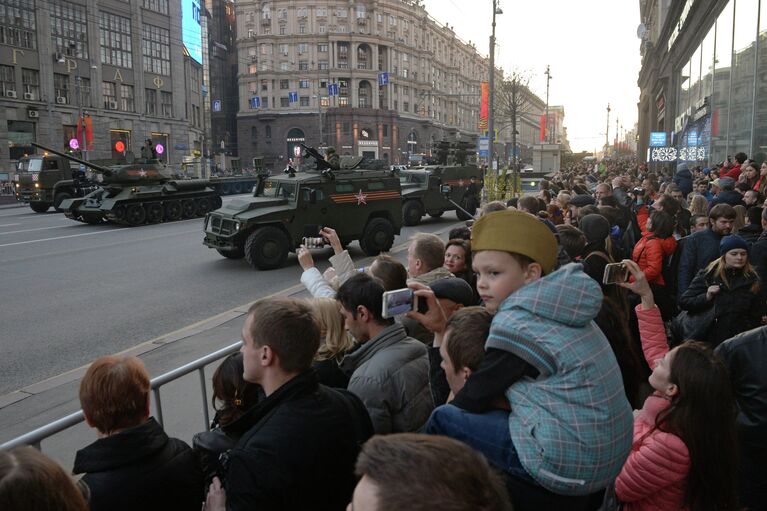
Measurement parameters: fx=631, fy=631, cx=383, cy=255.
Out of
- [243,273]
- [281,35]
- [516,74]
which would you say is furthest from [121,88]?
[243,273]

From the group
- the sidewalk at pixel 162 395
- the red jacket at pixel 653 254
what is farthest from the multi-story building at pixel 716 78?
the sidewalk at pixel 162 395

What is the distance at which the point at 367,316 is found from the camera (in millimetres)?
3238

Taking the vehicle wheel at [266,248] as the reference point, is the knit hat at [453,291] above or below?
above

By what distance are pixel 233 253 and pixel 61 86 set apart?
4204 centimetres

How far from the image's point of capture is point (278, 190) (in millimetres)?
14273

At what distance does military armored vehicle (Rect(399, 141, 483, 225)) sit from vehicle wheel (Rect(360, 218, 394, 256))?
16.6 ft

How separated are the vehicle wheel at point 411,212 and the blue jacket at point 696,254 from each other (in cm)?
1506

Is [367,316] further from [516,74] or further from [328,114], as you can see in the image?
[328,114]

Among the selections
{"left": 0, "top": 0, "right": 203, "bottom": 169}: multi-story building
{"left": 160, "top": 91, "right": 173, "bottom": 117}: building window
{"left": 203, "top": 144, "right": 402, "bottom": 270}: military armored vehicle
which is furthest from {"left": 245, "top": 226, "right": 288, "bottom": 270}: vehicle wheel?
{"left": 160, "top": 91, "right": 173, "bottom": 117}: building window

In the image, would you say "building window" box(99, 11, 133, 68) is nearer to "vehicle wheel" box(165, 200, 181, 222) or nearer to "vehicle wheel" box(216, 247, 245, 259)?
"vehicle wheel" box(165, 200, 181, 222)

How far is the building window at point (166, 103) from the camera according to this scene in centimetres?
5847

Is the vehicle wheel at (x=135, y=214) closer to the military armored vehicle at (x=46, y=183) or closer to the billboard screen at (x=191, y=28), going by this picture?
the military armored vehicle at (x=46, y=183)

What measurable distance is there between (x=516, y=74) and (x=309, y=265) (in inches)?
1465

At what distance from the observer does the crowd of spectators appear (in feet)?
5.16
